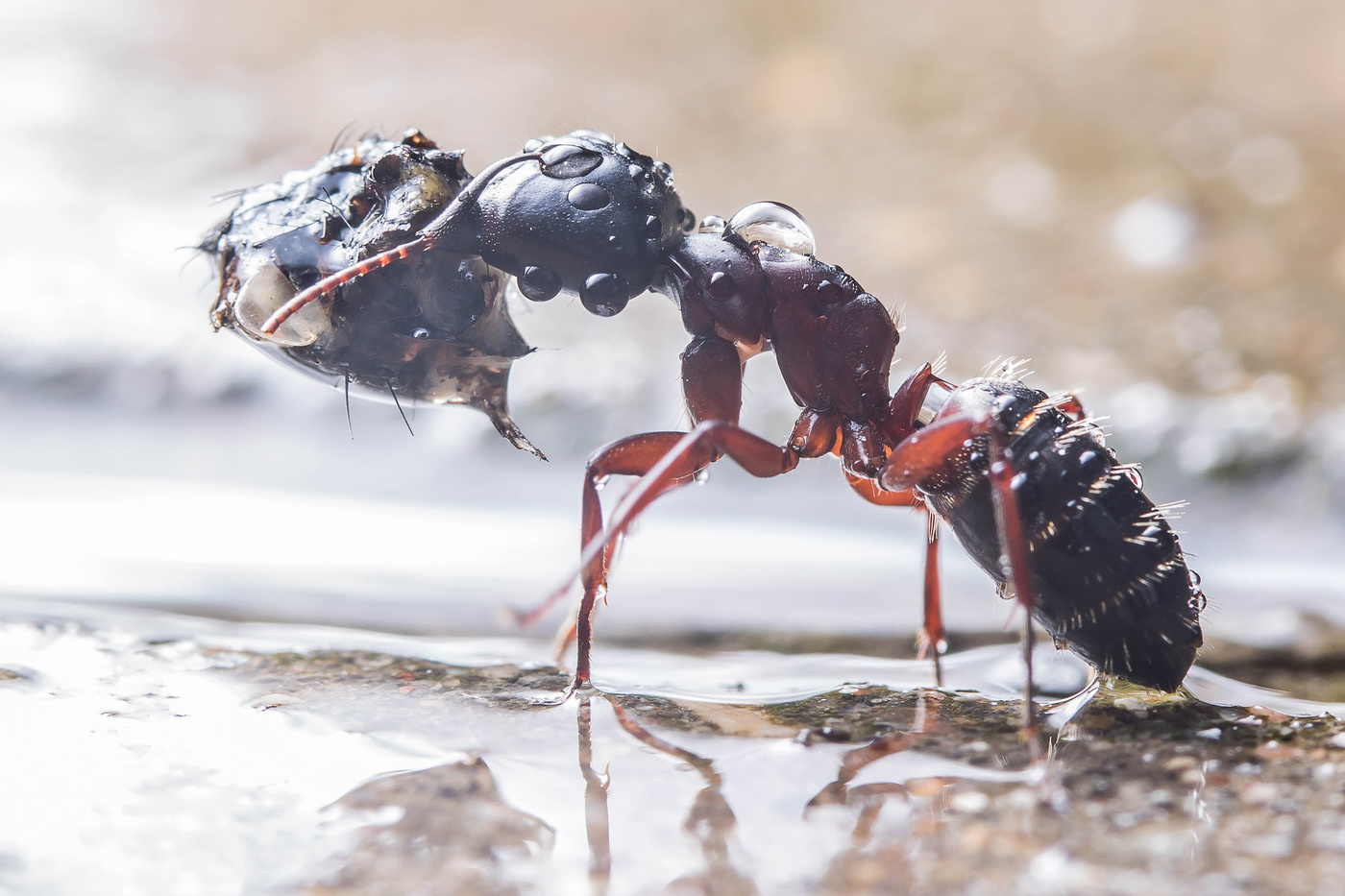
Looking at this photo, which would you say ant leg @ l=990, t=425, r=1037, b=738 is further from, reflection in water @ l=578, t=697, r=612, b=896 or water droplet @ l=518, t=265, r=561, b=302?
water droplet @ l=518, t=265, r=561, b=302

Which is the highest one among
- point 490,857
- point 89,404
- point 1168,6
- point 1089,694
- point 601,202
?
point 1168,6

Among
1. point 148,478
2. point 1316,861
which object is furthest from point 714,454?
point 148,478

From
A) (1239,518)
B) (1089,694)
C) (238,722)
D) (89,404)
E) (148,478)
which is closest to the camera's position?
(238,722)

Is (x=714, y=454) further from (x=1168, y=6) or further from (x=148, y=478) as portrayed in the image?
(x=1168, y=6)

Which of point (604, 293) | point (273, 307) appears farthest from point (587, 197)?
point (273, 307)

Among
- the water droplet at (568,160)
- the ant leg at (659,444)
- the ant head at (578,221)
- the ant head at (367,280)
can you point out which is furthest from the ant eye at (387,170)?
the ant leg at (659,444)

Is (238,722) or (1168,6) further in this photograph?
(1168,6)

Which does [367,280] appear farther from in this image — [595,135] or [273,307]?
[595,135]
